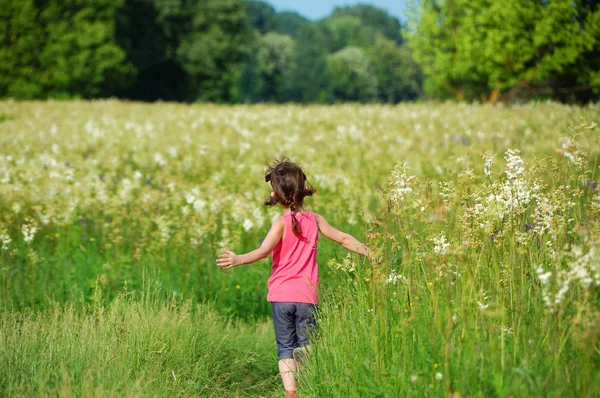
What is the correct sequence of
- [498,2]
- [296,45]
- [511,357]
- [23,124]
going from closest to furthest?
[511,357] < [23,124] < [498,2] < [296,45]

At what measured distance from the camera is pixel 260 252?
14.0 feet

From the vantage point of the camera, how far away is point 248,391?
4.69 meters

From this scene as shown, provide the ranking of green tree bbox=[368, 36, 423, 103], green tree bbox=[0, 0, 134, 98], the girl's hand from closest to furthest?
the girl's hand < green tree bbox=[0, 0, 134, 98] < green tree bbox=[368, 36, 423, 103]

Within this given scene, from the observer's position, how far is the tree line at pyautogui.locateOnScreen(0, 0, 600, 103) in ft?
82.8

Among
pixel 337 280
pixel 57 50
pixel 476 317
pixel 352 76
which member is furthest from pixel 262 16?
pixel 476 317

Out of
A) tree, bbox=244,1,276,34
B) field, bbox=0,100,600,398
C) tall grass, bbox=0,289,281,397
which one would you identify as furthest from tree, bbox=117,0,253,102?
tree, bbox=244,1,276,34

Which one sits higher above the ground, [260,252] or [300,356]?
[260,252]

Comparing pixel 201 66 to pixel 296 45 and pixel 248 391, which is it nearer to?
pixel 248 391

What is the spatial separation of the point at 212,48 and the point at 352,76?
59.3 meters

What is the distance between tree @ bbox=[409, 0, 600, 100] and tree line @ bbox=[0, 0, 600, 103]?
0.18 ft

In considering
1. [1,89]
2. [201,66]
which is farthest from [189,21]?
[1,89]

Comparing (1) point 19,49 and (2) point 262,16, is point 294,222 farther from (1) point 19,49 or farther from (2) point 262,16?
(2) point 262,16

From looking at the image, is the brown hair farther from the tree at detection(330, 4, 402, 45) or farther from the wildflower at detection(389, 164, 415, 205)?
the tree at detection(330, 4, 402, 45)

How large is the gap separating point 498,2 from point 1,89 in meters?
30.1
